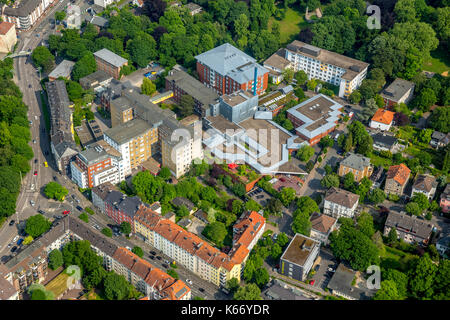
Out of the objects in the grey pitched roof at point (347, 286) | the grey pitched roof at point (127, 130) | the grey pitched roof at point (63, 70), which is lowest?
the grey pitched roof at point (347, 286)

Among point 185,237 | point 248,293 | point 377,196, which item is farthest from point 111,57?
point 248,293

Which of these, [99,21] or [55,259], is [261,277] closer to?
[55,259]

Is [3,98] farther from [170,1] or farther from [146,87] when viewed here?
[170,1]

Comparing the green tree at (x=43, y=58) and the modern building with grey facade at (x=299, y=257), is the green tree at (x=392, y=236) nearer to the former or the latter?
the modern building with grey facade at (x=299, y=257)

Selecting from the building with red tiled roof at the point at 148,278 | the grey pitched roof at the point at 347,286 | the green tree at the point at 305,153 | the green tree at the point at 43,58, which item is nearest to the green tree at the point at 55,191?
the building with red tiled roof at the point at 148,278

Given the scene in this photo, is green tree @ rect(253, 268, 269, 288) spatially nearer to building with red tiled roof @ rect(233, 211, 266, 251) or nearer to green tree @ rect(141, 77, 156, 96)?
building with red tiled roof @ rect(233, 211, 266, 251)

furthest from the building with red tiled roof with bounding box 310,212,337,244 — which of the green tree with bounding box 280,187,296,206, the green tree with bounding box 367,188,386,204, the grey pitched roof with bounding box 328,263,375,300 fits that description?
the green tree with bounding box 367,188,386,204

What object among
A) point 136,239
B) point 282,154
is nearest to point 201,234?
point 136,239
